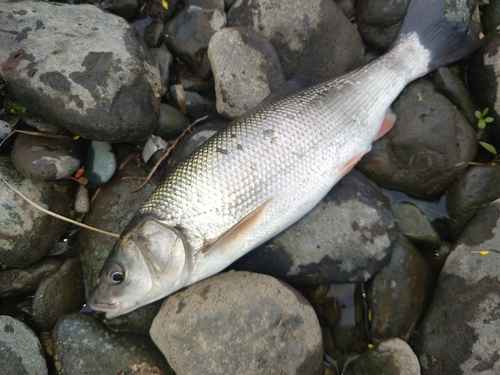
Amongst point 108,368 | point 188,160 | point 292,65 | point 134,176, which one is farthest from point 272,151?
point 108,368

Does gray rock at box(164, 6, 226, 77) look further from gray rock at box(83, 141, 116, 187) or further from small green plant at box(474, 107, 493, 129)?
small green plant at box(474, 107, 493, 129)

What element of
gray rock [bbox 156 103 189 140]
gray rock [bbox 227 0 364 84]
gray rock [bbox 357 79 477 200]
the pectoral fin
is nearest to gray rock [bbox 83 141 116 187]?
gray rock [bbox 156 103 189 140]

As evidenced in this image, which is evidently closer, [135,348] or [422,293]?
[135,348]

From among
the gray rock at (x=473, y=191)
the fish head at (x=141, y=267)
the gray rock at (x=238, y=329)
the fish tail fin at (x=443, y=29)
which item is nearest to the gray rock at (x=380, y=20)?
the fish tail fin at (x=443, y=29)

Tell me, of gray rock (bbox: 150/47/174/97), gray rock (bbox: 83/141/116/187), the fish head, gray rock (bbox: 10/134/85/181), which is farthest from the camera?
gray rock (bbox: 150/47/174/97)

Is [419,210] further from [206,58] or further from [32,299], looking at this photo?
[32,299]

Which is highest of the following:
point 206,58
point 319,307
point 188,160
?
point 206,58

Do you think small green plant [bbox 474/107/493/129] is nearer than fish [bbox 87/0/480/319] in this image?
No
